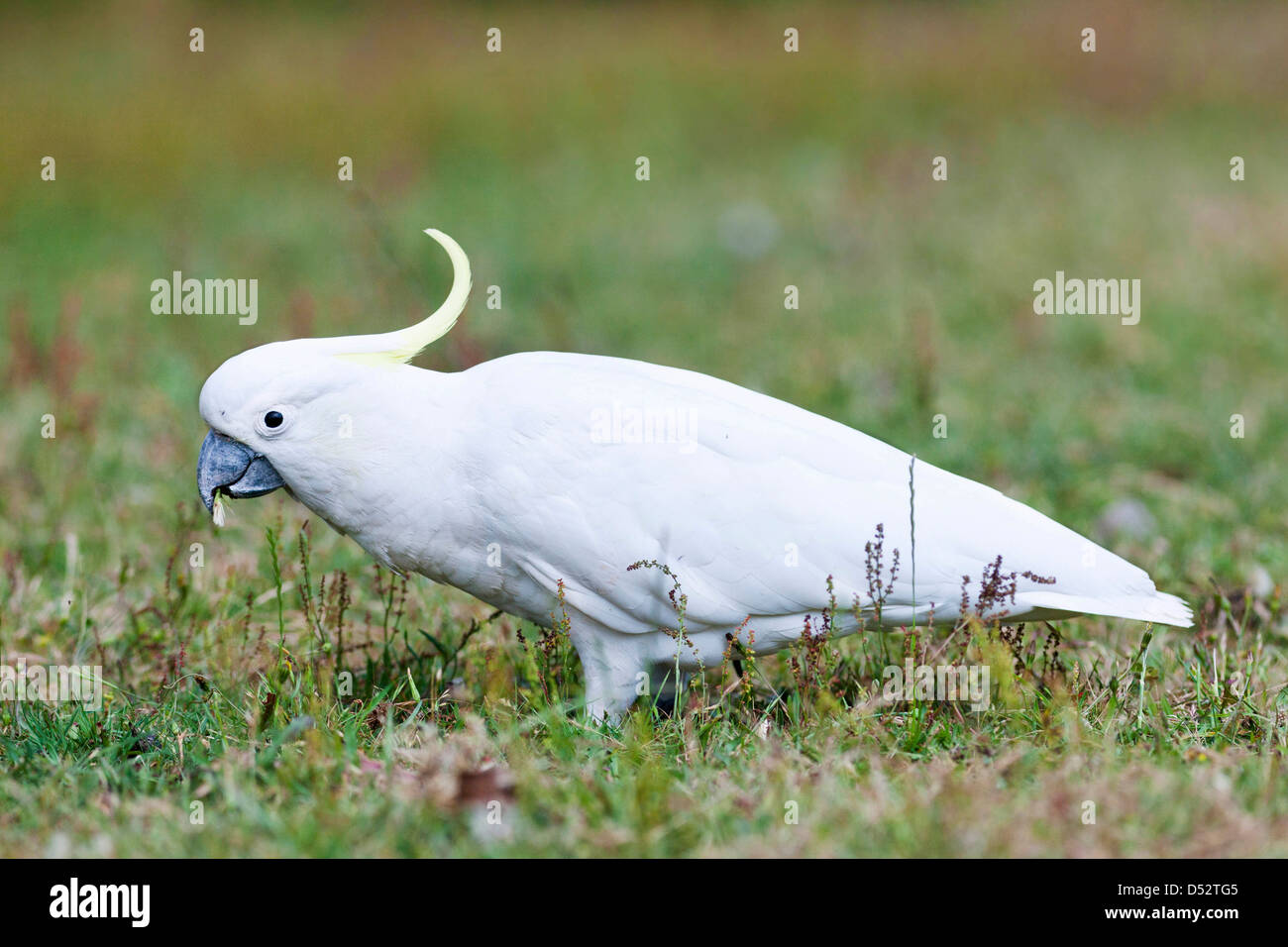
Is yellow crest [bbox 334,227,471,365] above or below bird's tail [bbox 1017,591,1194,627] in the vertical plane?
above

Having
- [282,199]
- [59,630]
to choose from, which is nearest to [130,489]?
[59,630]

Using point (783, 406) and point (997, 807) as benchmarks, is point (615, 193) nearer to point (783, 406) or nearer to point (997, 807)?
point (783, 406)

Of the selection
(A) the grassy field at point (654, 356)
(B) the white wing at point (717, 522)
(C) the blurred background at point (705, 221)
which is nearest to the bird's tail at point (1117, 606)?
(B) the white wing at point (717, 522)

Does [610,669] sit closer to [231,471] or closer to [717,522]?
[717,522]

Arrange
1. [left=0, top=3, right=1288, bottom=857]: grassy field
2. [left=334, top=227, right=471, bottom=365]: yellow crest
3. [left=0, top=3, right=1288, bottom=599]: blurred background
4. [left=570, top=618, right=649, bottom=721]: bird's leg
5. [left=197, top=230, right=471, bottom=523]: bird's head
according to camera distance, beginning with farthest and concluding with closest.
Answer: [left=0, top=3, right=1288, bottom=599]: blurred background → [left=570, top=618, right=649, bottom=721]: bird's leg → [left=334, top=227, right=471, bottom=365]: yellow crest → [left=197, top=230, right=471, bottom=523]: bird's head → [left=0, top=3, right=1288, bottom=857]: grassy field

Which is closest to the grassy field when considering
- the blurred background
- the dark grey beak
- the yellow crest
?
the blurred background

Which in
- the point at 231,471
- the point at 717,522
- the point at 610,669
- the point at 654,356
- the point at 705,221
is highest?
the point at 705,221

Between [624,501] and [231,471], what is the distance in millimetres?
851

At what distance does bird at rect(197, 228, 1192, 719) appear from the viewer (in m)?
2.80

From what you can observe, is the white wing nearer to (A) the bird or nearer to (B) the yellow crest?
(A) the bird

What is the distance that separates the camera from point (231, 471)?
2.84 metres

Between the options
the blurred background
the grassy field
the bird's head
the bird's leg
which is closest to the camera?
the grassy field

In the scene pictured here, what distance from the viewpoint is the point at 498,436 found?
2.83m

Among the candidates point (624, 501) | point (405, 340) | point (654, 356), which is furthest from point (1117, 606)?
point (654, 356)
